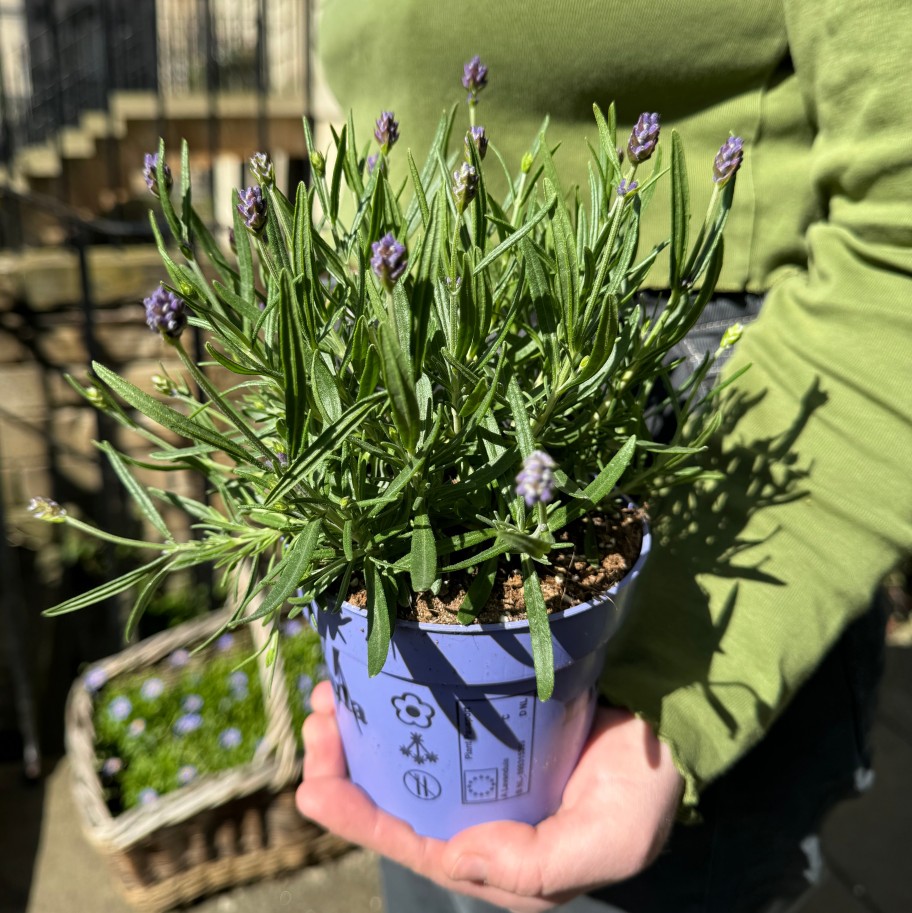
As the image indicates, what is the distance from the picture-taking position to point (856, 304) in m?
0.74

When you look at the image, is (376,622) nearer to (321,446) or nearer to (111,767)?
(321,446)

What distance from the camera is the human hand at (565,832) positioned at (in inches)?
27.4

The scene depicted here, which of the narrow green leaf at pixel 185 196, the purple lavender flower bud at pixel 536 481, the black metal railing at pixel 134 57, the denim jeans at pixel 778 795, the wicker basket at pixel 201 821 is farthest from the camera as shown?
the black metal railing at pixel 134 57

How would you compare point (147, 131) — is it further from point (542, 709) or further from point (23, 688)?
point (542, 709)

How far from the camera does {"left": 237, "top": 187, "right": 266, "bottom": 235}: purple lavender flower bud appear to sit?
49cm

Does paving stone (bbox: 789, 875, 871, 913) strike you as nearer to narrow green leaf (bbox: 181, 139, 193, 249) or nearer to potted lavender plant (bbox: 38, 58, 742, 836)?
potted lavender plant (bbox: 38, 58, 742, 836)

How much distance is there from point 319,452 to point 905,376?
0.50 m

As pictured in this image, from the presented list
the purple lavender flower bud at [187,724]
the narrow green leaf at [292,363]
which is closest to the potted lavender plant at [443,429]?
the narrow green leaf at [292,363]

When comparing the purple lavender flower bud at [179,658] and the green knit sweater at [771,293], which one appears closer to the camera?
the green knit sweater at [771,293]

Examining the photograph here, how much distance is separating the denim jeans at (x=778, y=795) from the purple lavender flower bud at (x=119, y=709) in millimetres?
1071

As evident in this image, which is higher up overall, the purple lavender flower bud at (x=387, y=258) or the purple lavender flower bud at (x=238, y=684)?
the purple lavender flower bud at (x=387, y=258)

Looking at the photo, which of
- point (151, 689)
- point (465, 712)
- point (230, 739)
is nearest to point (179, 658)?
point (151, 689)

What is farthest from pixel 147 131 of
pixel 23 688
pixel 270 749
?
pixel 270 749

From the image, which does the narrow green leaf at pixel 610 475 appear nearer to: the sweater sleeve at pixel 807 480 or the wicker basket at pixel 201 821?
the sweater sleeve at pixel 807 480
